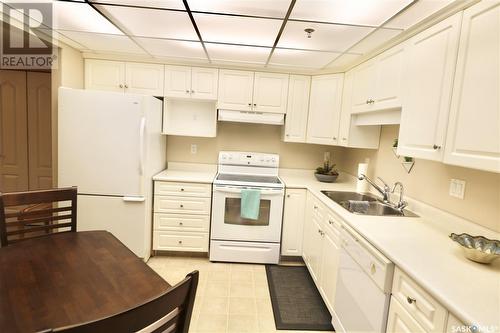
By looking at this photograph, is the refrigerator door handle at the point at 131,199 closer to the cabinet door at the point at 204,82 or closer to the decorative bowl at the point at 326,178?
the cabinet door at the point at 204,82

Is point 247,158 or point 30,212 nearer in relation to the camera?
point 30,212

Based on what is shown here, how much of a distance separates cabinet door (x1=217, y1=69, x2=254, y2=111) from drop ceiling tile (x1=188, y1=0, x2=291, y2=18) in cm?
138

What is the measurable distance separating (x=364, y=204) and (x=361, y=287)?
3.29ft

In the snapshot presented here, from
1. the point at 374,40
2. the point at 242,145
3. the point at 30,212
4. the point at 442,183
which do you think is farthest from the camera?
the point at 242,145

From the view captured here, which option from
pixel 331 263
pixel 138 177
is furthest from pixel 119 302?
pixel 138 177

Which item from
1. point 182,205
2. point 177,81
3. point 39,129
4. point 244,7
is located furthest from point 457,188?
point 39,129

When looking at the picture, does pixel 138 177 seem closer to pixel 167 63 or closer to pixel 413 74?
pixel 167 63

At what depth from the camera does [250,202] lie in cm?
287

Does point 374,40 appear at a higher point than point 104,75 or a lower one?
higher

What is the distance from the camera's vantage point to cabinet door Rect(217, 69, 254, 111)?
3160 millimetres

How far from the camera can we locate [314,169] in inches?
144

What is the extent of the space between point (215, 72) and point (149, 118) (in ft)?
3.19

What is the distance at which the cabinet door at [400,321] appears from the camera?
115cm

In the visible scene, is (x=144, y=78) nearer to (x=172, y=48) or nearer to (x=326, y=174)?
(x=172, y=48)
